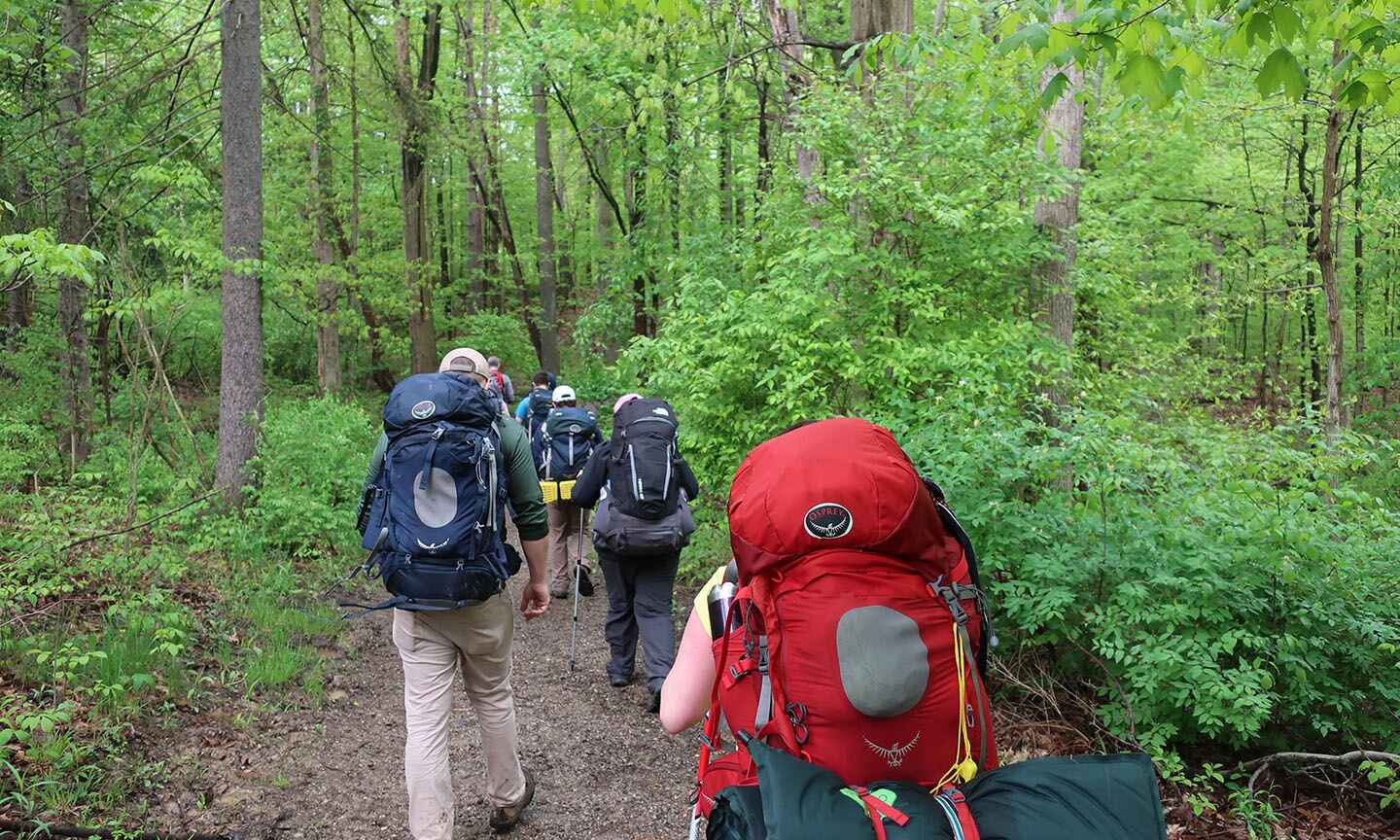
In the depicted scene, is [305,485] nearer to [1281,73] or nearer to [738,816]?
[738,816]

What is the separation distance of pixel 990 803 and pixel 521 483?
267 cm

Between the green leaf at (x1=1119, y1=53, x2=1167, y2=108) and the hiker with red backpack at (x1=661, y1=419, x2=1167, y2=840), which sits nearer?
the hiker with red backpack at (x1=661, y1=419, x2=1167, y2=840)

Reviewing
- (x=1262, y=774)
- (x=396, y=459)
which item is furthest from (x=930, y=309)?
(x=396, y=459)

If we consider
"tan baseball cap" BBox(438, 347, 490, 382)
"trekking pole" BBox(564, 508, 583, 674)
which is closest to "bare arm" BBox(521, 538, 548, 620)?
"tan baseball cap" BBox(438, 347, 490, 382)

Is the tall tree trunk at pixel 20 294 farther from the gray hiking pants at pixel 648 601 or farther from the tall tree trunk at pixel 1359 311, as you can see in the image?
Result: the tall tree trunk at pixel 1359 311

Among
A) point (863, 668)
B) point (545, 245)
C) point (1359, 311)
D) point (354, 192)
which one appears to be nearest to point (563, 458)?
point (863, 668)

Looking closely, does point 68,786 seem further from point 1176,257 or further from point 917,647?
point 1176,257

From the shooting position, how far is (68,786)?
4082mm

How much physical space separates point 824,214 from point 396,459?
565 centimetres

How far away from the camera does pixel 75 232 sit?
9547mm

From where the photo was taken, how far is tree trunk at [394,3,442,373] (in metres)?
16.5

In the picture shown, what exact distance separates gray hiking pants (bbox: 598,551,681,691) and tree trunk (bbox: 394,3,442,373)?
12040mm

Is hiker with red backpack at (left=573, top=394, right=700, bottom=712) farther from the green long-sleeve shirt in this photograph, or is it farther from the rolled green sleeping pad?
the rolled green sleeping pad

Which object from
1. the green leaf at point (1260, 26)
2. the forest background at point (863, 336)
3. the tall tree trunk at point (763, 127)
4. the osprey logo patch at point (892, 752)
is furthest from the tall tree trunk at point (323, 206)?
the osprey logo patch at point (892, 752)
